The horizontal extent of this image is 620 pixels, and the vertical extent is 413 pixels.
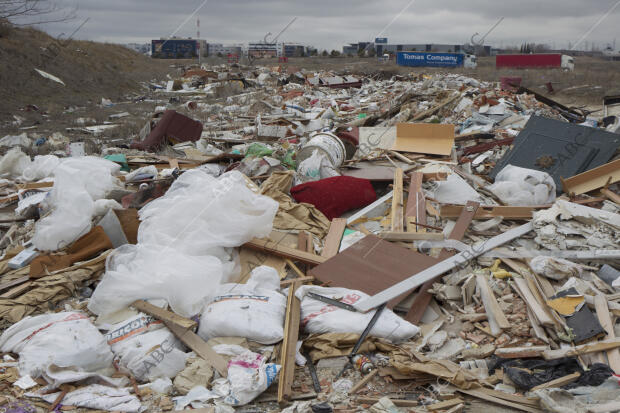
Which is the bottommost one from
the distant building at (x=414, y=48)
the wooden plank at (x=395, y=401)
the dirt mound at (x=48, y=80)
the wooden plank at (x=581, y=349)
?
the wooden plank at (x=395, y=401)

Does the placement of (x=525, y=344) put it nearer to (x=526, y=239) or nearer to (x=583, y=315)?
(x=583, y=315)

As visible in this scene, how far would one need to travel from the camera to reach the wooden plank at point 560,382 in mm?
2805

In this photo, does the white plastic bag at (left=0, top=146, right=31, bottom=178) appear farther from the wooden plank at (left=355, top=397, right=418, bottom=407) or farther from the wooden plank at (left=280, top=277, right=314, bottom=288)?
the wooden plank at (left=355, top=397, right=418, bottom=407)

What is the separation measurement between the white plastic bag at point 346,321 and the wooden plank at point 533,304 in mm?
859

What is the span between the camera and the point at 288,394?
281 centimetres

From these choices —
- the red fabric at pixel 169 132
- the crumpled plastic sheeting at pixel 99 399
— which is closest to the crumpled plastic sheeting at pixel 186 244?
the crumpled plastic sheeting at pixel 99 399

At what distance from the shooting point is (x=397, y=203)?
5273 mm

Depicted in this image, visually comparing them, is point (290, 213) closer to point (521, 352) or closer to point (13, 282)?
point (13, 282)

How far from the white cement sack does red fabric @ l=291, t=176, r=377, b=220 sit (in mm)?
2561

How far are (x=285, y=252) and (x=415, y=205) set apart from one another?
1.66 m

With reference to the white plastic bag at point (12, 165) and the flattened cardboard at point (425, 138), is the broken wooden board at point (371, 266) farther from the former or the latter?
the white plastic bag at point (12, 165)

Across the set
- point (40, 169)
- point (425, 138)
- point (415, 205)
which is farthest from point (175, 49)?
point (415, 205)

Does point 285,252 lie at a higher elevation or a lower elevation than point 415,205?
lower

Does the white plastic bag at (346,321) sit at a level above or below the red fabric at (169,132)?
below
